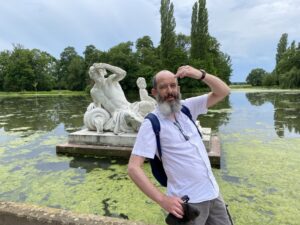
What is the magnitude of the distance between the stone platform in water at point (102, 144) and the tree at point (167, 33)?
32.7m

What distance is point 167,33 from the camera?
1515 inches

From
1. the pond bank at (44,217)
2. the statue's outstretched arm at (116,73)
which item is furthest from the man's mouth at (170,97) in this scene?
the statue's outstretched arm at (116,73)

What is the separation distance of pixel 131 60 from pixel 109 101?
34.0 m

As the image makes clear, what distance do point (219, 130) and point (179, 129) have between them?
764cm

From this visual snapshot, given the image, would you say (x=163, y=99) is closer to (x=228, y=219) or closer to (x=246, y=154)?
(x=228, y=219)

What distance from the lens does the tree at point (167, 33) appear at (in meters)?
38.4

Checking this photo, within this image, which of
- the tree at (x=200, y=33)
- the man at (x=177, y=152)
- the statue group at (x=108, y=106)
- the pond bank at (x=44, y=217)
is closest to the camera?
the man at (x=177, y=152)

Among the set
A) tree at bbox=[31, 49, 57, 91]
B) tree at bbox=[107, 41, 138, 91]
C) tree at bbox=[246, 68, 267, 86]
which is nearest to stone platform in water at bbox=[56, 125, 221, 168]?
tree at bbox=[107, 41, 138, 91]

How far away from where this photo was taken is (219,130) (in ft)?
29.6

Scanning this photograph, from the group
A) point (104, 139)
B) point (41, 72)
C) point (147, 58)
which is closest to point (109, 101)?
point (104, 139)

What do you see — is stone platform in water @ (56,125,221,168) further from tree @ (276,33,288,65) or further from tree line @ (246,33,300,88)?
tree @ (276,33,288,65)

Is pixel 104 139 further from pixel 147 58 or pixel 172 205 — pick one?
pixel 147 58

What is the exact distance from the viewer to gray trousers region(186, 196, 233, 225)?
1.65 meters

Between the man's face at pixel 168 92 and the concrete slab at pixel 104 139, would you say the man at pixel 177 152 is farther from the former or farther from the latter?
the concrete slab at pixel 104 139
